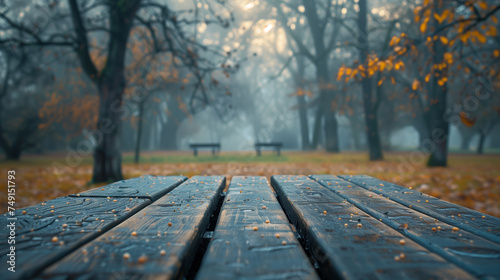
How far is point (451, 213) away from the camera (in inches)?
58.7

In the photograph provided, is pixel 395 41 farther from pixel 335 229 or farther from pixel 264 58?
→ pixel 264 58

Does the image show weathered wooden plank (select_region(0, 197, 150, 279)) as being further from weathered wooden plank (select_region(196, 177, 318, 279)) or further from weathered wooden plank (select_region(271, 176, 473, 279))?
weathered wooden plank (select_region(271, 176, 473, 279))

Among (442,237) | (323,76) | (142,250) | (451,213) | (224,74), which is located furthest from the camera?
(323,76)

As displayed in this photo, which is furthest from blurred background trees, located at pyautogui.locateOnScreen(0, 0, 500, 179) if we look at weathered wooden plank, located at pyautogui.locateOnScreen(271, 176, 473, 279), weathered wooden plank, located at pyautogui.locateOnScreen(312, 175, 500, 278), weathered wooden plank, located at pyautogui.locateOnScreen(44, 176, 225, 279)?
weathered wooden plank, located at pyautogui.locateOnScreen(44, 176, 225, 279)

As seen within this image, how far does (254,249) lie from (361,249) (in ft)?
1.19

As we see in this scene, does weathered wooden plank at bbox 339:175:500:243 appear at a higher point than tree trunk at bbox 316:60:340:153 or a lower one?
lower

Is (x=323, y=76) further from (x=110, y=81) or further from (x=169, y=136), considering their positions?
(x=169, y=136)

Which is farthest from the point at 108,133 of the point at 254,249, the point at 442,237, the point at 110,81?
the point at 442,237

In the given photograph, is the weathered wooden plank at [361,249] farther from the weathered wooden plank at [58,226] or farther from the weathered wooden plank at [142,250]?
the weathered wooden plank at [58,226]

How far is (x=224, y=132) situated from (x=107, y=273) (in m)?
40.8

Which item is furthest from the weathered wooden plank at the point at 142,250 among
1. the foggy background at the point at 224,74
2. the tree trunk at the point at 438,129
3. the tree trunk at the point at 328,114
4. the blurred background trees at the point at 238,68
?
the tree trunk at the point at 328,114

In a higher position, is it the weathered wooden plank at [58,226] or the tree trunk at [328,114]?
the tree trunk at [328,114]

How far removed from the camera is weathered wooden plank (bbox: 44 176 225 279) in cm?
81

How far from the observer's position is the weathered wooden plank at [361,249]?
81 cm
